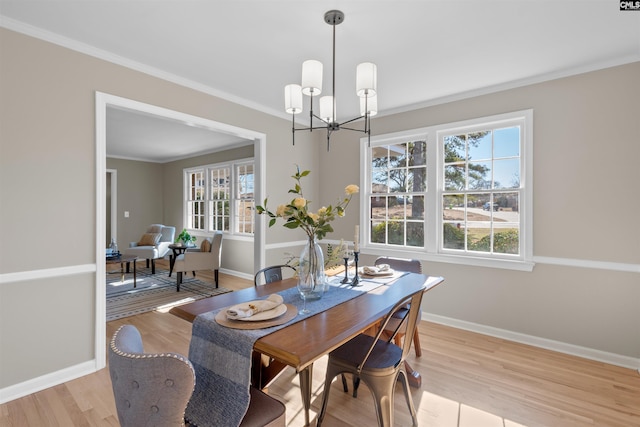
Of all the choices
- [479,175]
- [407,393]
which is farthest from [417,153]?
[407,393]

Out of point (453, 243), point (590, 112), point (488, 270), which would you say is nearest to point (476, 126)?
point (590, 112)

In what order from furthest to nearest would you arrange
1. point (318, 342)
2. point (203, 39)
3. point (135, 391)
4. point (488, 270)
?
point (488, 270)
point (203, 39)
point (318, 342)
point (135, 391)

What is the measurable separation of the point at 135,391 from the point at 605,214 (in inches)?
142

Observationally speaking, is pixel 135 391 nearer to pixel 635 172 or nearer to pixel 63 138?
pixel 63 138

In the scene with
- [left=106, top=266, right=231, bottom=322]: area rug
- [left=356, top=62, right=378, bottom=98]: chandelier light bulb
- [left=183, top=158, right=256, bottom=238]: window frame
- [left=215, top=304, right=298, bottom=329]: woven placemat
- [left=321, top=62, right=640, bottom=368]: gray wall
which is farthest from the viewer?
[left=183, top=158, right=256, bottom=238]: window frame

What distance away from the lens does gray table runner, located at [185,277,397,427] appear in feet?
4.28

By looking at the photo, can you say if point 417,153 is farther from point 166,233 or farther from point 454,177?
point 166,233

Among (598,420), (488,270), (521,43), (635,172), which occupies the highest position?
(521,43)

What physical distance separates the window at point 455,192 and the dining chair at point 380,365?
6.56 ft

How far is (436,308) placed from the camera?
3727 mm

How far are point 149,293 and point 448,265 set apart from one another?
14.3 ft

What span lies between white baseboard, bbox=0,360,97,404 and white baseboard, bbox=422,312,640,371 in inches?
134

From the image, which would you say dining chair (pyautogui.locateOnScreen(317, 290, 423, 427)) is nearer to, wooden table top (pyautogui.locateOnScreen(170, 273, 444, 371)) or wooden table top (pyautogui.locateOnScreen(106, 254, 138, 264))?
wooden table top (pyautogui.locateOnScreen(170, 273, 444, 371))
